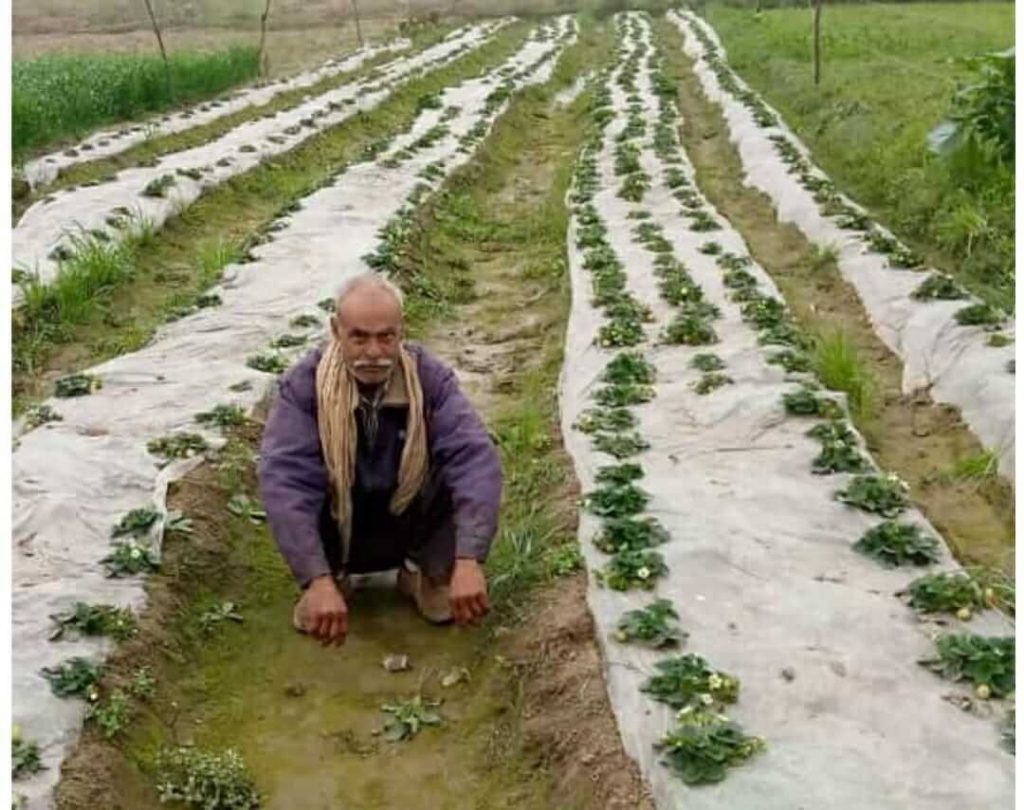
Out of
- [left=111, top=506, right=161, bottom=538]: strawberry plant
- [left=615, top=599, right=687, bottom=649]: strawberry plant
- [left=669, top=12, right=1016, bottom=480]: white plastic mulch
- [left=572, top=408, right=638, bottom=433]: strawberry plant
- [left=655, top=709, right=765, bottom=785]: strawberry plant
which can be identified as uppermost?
[left=655, top=709, right=765, bottom=785]: strawberry plant

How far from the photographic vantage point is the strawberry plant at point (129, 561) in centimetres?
477

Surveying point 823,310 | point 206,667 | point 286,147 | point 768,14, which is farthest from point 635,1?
point 206,667

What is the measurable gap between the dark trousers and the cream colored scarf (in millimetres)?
58

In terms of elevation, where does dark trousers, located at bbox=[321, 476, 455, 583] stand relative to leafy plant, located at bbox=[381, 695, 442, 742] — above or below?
above

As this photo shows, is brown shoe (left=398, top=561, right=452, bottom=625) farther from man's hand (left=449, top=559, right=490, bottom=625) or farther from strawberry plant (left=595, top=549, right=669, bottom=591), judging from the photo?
strawberry plant (left=595, top=549, right=669, bottom=591)

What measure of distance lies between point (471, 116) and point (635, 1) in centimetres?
Result: 2534

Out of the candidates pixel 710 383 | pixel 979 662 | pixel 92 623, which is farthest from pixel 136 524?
pixel 979 662

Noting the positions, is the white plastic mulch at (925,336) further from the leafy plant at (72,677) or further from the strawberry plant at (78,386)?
the strawberry plant at (78,386)

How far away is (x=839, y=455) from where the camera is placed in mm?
5410

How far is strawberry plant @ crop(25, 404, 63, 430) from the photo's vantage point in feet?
20.4

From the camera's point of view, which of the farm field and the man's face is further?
the man's face

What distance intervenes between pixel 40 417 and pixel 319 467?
2389mm

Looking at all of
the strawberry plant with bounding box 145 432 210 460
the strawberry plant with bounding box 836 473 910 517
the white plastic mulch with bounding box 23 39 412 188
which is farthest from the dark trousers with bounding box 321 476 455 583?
the white plastic mulch with bounding box 23 39 412 188

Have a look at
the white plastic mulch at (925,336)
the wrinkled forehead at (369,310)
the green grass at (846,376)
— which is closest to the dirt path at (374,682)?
the wrinkled forehead at (369,310)
